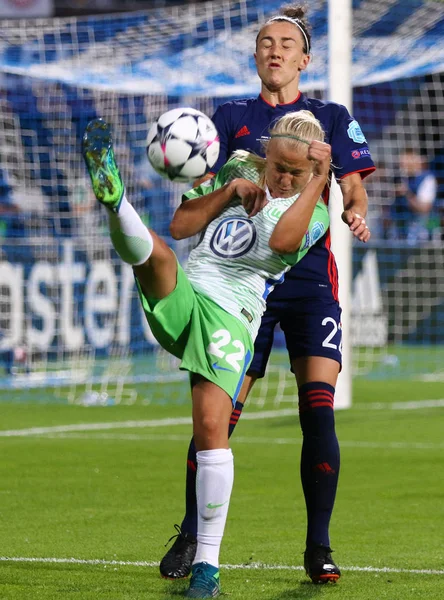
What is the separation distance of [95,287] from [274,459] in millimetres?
5610

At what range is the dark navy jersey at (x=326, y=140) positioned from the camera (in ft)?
16.8

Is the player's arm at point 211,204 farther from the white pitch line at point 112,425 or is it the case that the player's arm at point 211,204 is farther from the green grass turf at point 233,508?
the white pitch line at point 112,425

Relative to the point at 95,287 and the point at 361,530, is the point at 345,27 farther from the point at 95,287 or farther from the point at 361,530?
the point at 361,530

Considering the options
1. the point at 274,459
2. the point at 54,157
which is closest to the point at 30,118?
the point at 54,157

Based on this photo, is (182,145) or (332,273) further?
(332,273)

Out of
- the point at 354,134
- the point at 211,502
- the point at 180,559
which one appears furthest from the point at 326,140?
the point at 180,559

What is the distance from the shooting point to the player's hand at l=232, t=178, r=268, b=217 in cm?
461

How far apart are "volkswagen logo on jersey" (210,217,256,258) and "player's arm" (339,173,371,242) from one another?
1.22ft

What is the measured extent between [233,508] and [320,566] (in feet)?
6.43

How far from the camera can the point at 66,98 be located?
16.1 m

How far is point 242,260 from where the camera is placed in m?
4.66

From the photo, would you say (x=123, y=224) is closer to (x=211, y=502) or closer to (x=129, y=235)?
(x=129, y=235)

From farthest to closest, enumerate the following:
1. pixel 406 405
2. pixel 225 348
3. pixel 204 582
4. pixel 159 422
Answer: pixel 406 405, pixel 159 422, pixel 225 348, pixel 204 582

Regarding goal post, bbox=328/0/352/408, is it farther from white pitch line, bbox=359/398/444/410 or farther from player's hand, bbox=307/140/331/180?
player's hand, bbox=307/140/331/180
